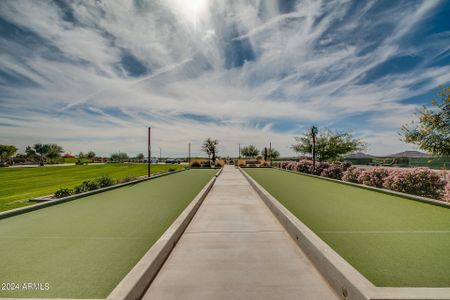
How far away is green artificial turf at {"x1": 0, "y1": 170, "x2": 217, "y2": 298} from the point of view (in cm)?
319

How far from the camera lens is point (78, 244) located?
4.48 m

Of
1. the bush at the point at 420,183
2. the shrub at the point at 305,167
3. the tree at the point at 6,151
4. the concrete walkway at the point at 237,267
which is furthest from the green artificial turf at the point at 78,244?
the tree at the point at 6,151

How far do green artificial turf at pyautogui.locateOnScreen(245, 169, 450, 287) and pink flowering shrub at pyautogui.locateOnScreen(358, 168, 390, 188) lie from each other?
3.22 m

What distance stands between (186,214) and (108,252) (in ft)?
7.14

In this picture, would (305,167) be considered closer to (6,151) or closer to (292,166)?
(292,166)

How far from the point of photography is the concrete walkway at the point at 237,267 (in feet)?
9.82

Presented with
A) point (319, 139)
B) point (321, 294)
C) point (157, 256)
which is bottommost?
point (321, 294)

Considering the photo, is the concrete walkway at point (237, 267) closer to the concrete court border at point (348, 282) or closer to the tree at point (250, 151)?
the concrete court border at point (348, 282)

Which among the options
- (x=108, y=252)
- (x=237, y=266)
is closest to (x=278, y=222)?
(x=237, y=266)

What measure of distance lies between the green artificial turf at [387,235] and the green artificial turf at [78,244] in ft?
12.0

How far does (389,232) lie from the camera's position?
5020 mm

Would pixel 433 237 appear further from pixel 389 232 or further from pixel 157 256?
pixel 157 256

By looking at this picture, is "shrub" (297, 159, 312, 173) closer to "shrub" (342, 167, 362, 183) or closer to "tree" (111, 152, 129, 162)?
"shrub" (342, 167, 362, 183)

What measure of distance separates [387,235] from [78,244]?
20.6ft
